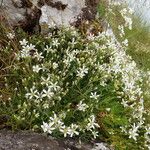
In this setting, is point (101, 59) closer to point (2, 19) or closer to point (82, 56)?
point (82, 56)

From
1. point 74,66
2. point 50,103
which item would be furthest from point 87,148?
point 74,66

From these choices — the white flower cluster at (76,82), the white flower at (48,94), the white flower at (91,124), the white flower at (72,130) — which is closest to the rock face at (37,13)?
the white flower cluster at (76,82)

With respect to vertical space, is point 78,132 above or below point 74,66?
below

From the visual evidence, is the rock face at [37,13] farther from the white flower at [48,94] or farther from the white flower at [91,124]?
the white flower at [91,124]

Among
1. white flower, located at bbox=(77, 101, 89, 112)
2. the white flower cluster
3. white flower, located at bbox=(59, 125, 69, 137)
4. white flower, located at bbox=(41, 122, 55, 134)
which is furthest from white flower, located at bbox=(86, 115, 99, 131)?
white flower, located at bbox=(41, 122, 55, 134)

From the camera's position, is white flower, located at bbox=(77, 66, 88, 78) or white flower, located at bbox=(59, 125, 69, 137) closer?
white flower, located at bbox=(59, 125, 69, 137)

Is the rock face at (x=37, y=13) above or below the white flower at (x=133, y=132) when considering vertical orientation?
above

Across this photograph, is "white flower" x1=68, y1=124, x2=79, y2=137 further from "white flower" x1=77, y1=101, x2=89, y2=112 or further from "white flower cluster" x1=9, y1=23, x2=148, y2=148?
"white flower" x1=77, y1=101, x2=89, y2=112
